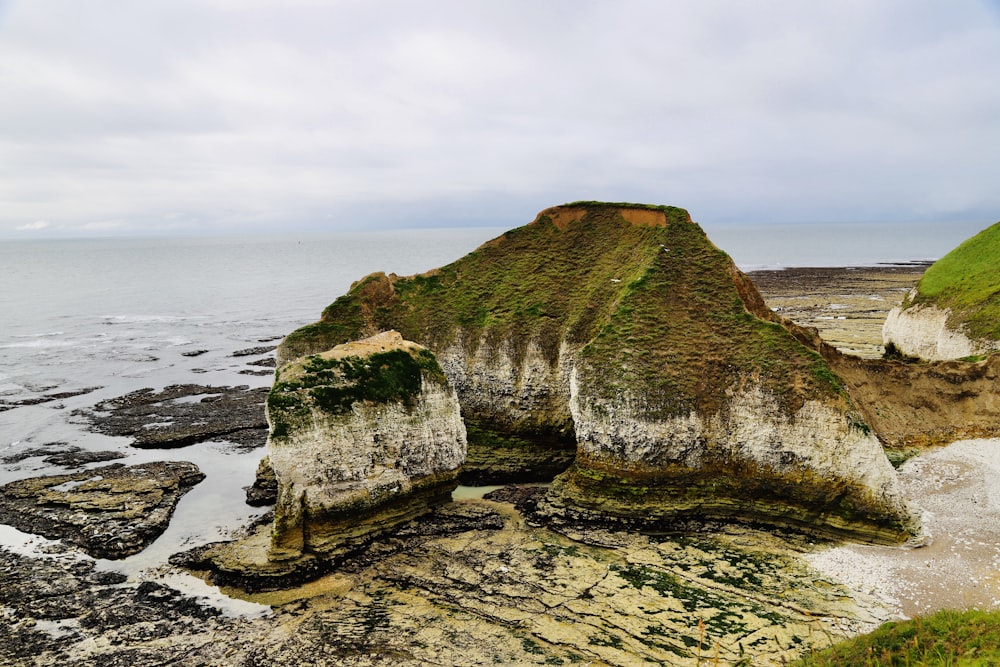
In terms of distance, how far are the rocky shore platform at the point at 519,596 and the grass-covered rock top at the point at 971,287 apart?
33.1 ft

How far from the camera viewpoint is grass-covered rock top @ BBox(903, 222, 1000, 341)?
26734 mm

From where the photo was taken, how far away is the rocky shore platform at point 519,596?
13133 millimetres

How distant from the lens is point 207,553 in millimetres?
17297

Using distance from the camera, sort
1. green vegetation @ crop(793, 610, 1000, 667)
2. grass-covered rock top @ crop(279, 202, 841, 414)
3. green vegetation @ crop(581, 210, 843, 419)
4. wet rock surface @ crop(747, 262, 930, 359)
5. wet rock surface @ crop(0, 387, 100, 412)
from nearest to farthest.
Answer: green vegetation @ crop(793, 610, 1000, 667) → green vegetation @ crop(581, 210, 843, 419) → grass-covered rock top @ crop(279, 202, 841, 414) → wet rock surface @ crop(0, 387, 100, 412) → wet rock surface @ crop(747, 262, 930, 359)

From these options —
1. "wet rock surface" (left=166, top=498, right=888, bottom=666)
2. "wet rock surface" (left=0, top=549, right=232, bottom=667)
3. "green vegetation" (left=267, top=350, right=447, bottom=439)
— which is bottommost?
"wet rock surface" (left=0, top=549, right=232, bottom=667)

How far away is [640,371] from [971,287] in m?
21.2

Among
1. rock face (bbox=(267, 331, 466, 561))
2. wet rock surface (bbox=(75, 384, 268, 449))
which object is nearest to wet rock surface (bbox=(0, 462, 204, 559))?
wet rock surface (bbox=(75, 384, 268, 449))

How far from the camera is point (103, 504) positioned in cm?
2045

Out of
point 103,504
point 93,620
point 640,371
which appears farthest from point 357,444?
point 103,504

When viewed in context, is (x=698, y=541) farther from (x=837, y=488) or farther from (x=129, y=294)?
(x=129, y=294)

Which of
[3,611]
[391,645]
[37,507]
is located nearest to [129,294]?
[37,507]

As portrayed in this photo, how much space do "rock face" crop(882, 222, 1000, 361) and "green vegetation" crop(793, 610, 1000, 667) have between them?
70.3ft

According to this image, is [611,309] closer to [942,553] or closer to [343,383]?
[343,383]

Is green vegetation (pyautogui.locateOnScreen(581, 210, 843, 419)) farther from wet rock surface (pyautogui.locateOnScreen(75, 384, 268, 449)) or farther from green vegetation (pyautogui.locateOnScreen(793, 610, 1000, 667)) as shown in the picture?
wet rock surface (pyautogui.locateOnScreen(75, 384, 268, 449))
